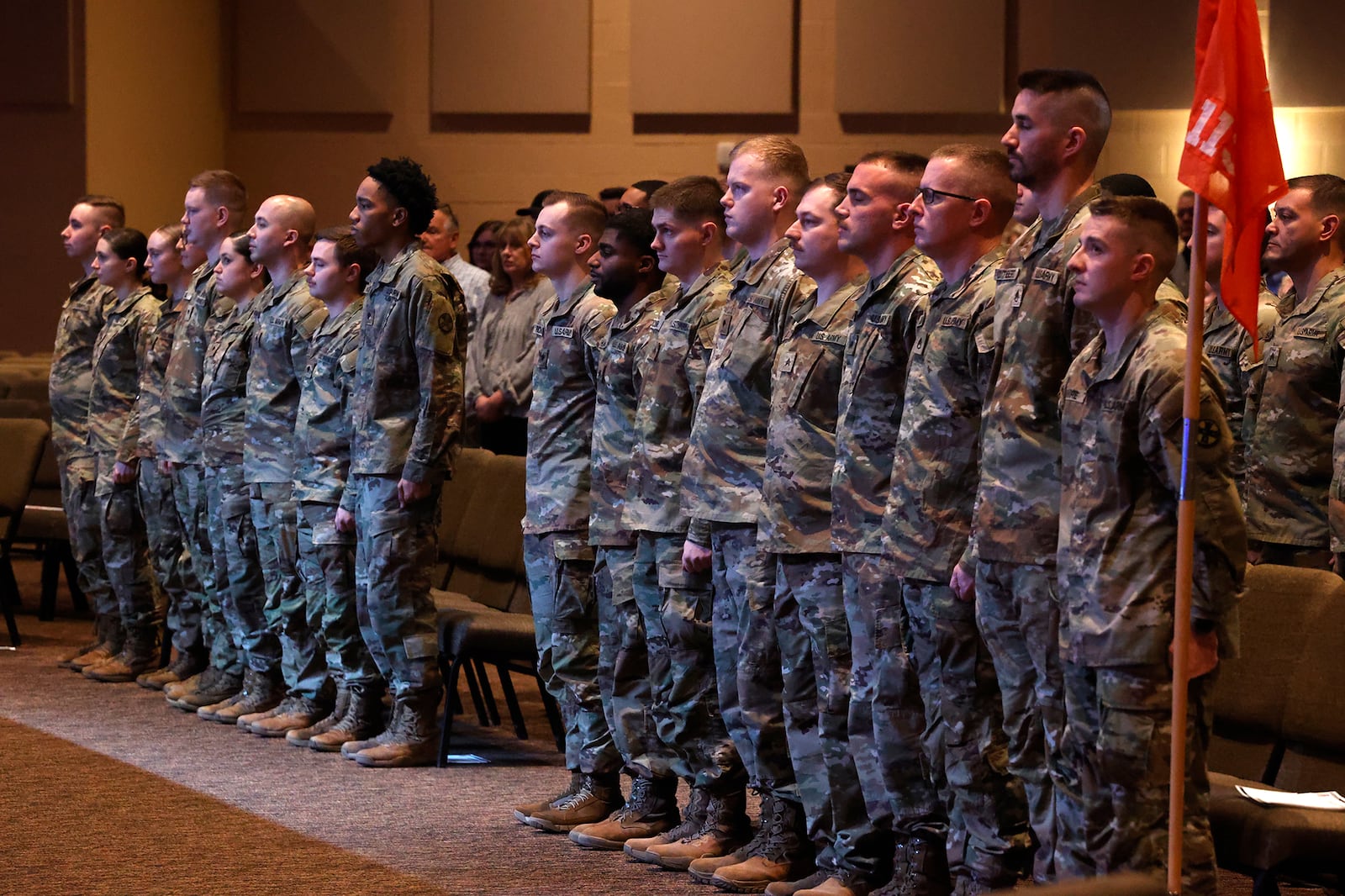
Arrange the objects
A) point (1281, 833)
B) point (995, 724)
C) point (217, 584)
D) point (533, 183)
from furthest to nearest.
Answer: point (533, 183) < point (217, 584) < point (995, 724) < point (1281, 833)

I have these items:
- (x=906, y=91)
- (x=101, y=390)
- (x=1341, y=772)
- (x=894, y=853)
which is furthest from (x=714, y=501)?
(x=906, y=91)

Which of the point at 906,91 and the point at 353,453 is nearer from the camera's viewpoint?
the point at 353,453

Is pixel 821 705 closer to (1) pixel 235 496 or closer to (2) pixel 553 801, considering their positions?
(2) pixel 553 801

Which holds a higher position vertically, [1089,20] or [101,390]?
[1089,20]

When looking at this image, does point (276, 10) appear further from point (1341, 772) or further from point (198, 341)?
point (1341, 772)

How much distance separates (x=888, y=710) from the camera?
3904 mm

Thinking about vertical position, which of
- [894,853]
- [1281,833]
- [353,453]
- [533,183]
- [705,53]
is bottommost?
[894,853]

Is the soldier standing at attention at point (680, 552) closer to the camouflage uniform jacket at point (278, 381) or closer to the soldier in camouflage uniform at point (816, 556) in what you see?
the soldier in camouflage uniform at point (816, 556)

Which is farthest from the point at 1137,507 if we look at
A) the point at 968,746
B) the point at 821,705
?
the point at 821,705

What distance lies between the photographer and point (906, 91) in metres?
11.0

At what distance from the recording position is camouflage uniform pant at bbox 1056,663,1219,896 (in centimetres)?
327

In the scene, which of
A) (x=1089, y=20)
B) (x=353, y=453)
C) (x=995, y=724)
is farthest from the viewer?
(x=1089, y=20)

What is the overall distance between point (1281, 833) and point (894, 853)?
938mm

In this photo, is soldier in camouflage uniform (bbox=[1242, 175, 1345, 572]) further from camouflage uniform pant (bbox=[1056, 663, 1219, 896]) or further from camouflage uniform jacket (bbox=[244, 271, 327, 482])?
camouflage uniform jacket (bbox=[244, 271, 327, 482])
